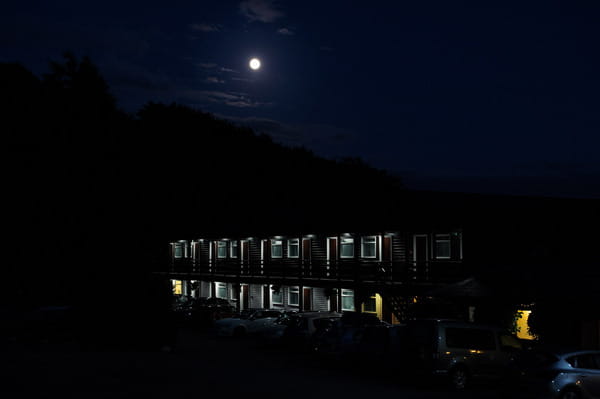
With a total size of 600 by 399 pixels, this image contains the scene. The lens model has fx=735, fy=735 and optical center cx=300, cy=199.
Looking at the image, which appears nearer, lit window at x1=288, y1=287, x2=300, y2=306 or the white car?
the white car

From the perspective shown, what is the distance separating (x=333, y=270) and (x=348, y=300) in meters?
4.39

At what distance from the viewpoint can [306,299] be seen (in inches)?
1954

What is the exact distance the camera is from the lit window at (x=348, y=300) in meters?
45.3

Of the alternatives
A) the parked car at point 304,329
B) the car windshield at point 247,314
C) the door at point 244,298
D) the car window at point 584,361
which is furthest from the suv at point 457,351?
the door at point 244,298

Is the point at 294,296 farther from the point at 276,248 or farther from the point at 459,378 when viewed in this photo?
the point at 459,378

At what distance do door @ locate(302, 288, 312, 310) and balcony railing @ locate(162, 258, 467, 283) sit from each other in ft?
5.73

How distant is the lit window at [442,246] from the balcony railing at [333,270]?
0.69 meters

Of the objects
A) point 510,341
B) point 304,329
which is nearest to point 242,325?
point 304,329

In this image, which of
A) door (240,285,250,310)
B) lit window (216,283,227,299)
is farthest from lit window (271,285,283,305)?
lit window (216,283,227,299)

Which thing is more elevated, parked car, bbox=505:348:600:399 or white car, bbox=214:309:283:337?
parked car, bbox=505:348:600:399

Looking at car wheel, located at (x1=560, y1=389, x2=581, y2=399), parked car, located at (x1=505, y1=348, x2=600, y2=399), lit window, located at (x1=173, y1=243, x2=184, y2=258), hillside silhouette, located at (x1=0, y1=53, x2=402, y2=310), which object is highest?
hillside silhouette, located at (x1=0, y1=53, x2=402, y2=310)

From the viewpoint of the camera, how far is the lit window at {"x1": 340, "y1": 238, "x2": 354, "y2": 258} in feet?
148

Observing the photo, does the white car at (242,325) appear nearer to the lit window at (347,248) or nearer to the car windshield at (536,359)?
the lit window at (347,248)

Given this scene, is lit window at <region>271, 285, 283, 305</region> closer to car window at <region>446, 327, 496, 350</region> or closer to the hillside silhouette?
the hillside silhouette
